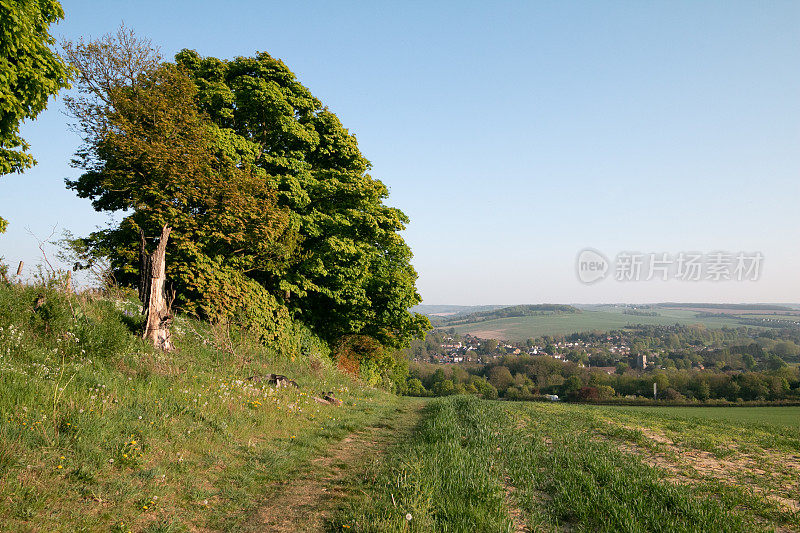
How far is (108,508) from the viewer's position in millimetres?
4336

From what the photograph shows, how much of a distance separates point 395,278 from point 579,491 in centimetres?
1561

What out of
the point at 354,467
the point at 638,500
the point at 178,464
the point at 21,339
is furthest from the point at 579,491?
the point at 21,339

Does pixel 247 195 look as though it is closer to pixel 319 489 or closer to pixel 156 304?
pixel 156 304

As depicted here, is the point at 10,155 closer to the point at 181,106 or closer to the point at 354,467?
the point at 181,106

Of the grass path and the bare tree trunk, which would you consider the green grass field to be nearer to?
the grass path

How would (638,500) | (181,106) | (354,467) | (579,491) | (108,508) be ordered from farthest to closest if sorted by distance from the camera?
(181,106), (354,467), (579,491), (638,500), (108,508)

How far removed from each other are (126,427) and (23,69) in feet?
23.3

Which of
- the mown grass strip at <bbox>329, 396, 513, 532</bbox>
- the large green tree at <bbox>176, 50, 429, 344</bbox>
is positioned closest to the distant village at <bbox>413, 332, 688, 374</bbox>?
the large green tree at <bbox>176, 50, 429, 344</bbox>

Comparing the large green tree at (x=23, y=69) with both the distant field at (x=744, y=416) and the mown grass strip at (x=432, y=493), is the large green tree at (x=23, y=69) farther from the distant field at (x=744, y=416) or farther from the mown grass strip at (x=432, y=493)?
the distant field at (x=744, y=416)

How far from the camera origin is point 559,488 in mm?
5676

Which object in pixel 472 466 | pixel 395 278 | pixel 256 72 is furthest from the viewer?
pixel 395 278

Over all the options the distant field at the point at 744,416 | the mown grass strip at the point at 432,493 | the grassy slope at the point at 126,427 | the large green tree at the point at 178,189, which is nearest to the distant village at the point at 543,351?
the distant field at the point at 744,416

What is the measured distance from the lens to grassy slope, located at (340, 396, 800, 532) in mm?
4465

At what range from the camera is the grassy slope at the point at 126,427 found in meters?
4.33
